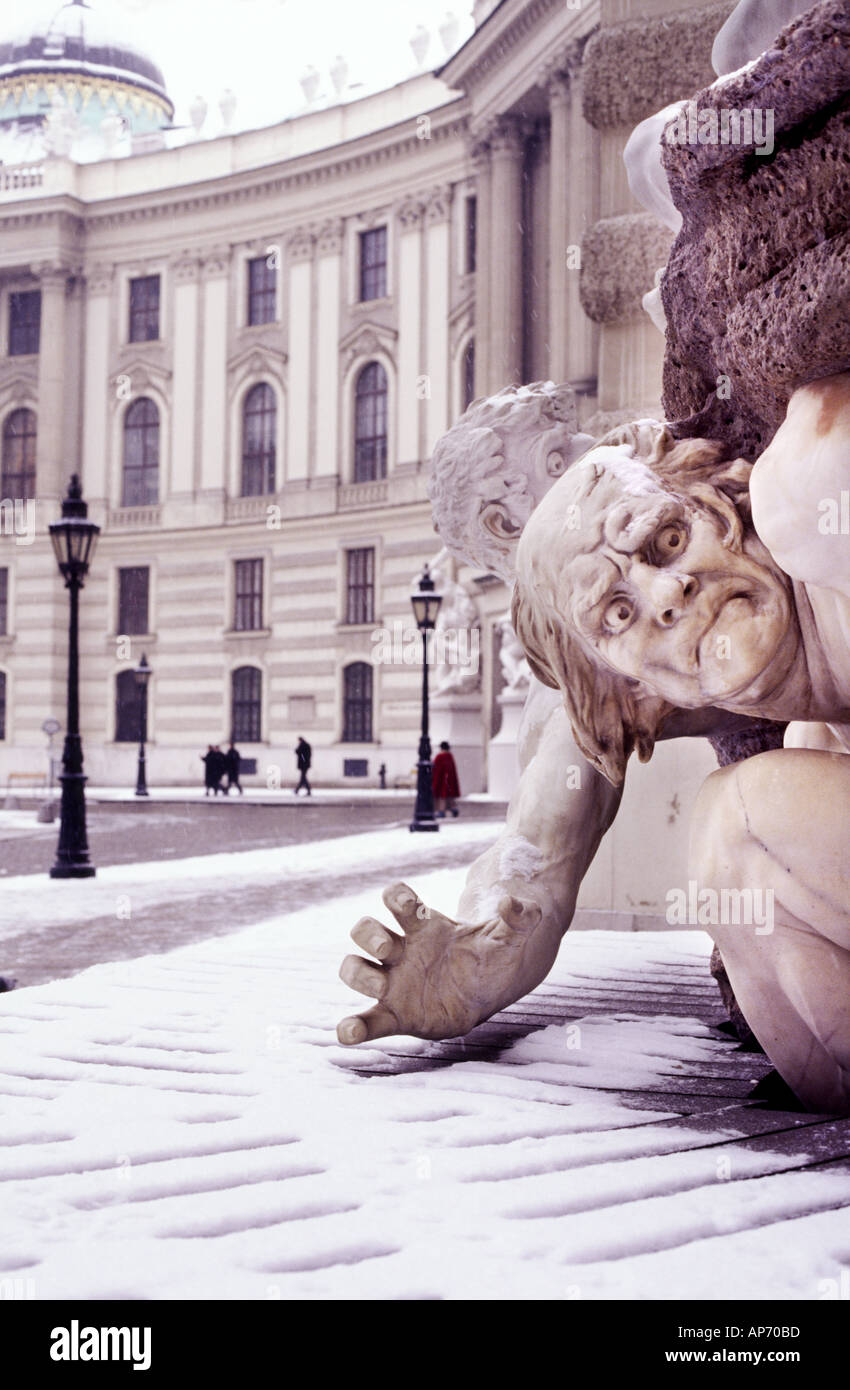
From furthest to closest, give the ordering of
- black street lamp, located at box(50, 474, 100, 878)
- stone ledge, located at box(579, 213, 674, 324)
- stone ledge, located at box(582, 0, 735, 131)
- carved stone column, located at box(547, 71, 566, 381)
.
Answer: carved stone column, located at box(547, 71, 566, 381) < black street lamp, located at box(50, 474, 100, 878) < stone ledge, located at box(579, 213, 674, 324) < stone ledge, located at box(582, 0, 735, 131)

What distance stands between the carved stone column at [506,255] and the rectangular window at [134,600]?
45.6 feet

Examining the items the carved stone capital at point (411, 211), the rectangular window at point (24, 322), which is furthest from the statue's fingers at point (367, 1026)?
the rectangular window at point (24, 322)

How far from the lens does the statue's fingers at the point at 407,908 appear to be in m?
2.40

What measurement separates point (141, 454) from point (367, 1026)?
1484 inches

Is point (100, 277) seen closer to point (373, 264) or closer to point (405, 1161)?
point (373, 264)

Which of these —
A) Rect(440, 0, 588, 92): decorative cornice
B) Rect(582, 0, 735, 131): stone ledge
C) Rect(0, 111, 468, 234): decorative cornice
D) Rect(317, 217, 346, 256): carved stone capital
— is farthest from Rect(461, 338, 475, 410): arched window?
Rect(582, 0, 735, 131): stone ledge

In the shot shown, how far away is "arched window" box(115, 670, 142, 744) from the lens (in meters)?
37.8

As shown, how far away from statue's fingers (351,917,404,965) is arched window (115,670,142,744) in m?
36.0

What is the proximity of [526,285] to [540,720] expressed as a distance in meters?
27.9

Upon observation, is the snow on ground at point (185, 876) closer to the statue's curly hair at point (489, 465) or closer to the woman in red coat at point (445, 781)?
the statue's curly hair at point (489, 465)

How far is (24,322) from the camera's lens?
39.9 meters

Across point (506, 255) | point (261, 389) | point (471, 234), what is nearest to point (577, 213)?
point (506, 255)

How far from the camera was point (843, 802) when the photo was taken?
1.92 metres

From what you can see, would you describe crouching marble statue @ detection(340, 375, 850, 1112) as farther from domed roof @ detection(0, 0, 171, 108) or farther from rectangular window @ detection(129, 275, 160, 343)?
domed roof @ detection(0, 0, 171, 108)
